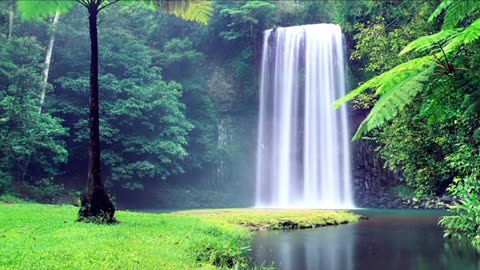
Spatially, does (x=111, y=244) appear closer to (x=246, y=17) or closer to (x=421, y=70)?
(x=421, y=70)

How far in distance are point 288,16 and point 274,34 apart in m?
5.31

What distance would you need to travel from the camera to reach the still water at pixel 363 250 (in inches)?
334

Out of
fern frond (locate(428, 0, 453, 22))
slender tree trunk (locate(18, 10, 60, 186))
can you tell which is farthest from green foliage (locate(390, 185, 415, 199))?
fern frond (locate(428, 0, 453, 22))

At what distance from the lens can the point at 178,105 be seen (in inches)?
1167

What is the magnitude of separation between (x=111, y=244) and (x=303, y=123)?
25.0 metres

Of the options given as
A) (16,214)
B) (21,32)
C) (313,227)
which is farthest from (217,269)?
(21,32)

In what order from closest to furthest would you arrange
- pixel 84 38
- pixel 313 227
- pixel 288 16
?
pixel 313 227, pixel 84 38, pixel 288 16

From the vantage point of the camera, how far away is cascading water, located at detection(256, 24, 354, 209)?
3066 centimetres

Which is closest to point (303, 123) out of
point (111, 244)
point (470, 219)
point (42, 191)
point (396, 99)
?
point (42, 191)

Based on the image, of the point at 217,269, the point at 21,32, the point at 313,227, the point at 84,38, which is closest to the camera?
the point at 217,269

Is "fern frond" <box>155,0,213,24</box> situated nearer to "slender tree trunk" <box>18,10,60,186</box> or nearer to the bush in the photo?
"slender tree trunk" <box>18,10,60,186</box>

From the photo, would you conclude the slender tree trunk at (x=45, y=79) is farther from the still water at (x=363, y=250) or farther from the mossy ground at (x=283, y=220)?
the still water at (x=363, y=250)

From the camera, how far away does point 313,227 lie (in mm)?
15805

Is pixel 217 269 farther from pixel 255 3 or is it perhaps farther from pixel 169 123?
pixel 255 3
